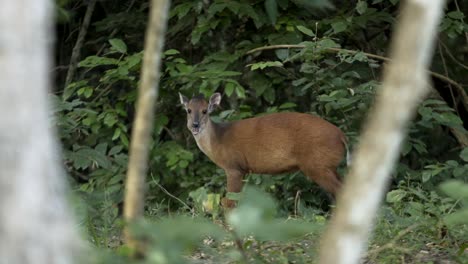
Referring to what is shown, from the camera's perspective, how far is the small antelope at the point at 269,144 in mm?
9008

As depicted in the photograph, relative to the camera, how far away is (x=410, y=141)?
9102mm

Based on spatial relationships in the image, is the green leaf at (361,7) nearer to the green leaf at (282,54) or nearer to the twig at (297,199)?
the green leaf at (282,54)

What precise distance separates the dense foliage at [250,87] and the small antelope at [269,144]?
0.16 metres

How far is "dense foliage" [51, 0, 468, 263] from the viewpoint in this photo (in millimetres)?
8508

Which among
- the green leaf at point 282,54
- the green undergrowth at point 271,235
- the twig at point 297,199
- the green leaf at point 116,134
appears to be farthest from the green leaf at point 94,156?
the green leaf at point 282,54

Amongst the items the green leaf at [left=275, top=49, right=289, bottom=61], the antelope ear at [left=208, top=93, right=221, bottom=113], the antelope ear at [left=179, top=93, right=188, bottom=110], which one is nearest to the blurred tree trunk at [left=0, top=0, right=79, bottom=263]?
the green leaf at [left=275, top=49, right=289, bottom=61]

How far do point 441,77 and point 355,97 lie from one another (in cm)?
134

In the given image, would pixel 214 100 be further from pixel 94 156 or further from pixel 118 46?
pixel 94 156

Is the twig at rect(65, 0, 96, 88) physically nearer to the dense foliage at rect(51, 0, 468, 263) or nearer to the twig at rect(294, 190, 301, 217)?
the dense foliage at rect(51, 0, 468, 263)

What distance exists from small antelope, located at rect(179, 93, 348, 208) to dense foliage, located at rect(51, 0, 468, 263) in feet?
0.54

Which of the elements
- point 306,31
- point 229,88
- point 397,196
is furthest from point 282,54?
point 397,196

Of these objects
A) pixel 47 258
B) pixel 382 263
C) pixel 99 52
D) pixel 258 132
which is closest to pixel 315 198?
pixel 258 132

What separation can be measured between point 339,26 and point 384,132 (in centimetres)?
602

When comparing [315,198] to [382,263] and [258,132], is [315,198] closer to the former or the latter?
[258,132]
